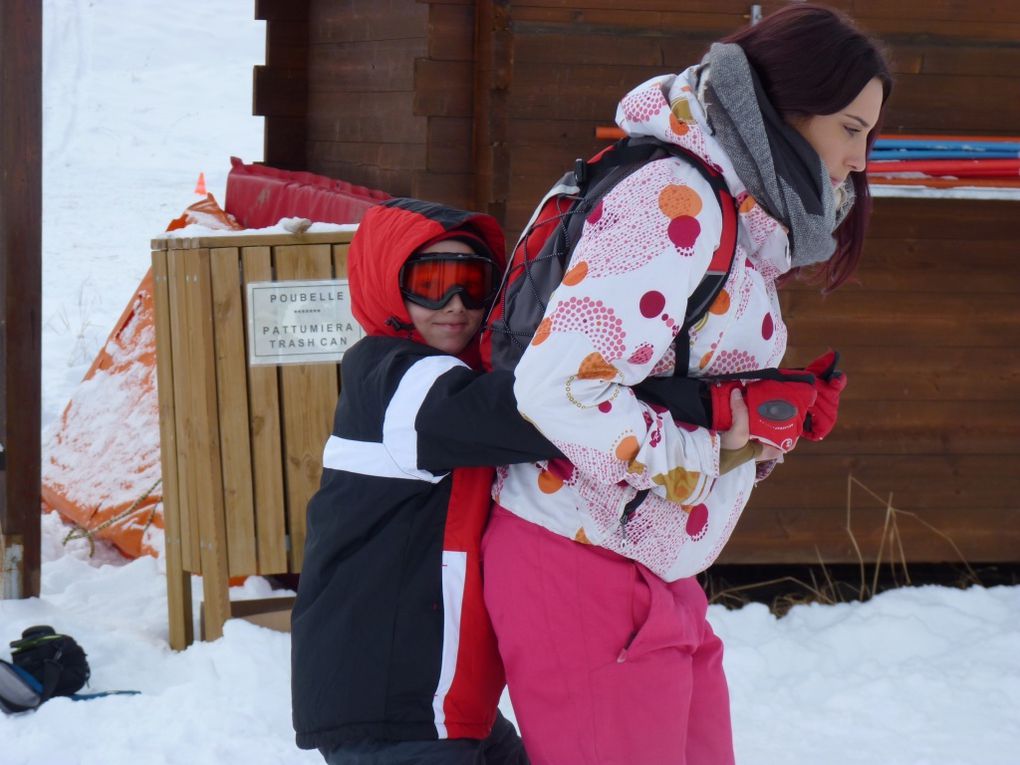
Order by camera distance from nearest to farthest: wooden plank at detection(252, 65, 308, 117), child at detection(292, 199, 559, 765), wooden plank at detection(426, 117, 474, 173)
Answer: child at detection(292, 199, 559, 765)
wooden plank at detection(426, 117, 474, 173)
wooden plank at detection(252, 65, 308, 117)

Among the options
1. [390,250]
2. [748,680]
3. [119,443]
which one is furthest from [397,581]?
[119,443]

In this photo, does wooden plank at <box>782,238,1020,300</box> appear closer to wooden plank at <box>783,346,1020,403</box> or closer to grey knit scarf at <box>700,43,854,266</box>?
wooden plank at <box>783,346,1020,403</box>

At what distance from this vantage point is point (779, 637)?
4508mm

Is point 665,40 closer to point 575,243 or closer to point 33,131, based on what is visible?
point 33,131

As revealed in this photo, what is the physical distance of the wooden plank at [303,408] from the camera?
12.9 ft

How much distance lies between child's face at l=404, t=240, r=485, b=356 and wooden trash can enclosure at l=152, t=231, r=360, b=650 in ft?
5.99

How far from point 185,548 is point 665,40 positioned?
256cm

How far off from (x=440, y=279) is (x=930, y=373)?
330 cm

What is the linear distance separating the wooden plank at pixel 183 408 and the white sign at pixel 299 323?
0.22 meters

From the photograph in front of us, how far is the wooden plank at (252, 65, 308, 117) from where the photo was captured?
6.24 metres

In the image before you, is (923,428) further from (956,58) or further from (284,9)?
(284,9)

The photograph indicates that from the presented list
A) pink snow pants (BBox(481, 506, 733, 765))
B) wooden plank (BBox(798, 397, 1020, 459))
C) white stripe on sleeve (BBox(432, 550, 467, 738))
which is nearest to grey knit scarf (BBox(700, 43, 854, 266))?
pink snow pants (BBox(481, 506, 733, 765))

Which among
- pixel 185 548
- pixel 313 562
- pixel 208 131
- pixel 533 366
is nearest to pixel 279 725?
pixel 185 548

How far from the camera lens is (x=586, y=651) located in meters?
1.92
